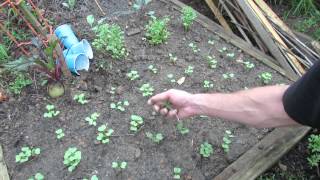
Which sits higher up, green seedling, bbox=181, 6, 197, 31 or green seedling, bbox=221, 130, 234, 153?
green seedling, bbox=181, 6, 197, 31

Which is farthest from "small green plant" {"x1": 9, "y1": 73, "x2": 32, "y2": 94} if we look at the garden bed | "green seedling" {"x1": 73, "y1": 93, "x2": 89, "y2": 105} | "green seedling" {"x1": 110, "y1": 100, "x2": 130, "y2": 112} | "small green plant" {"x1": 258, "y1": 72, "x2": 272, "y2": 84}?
"small green plant" {"x1": 258, "y1": 72, "x2": 272, "y2": 84}

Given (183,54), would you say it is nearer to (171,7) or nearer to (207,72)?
(207,72)

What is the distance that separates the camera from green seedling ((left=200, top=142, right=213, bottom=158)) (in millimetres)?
2895

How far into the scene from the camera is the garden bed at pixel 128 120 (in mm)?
2859

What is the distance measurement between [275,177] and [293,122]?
3.27ft

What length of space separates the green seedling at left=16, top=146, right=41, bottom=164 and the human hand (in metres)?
1.04

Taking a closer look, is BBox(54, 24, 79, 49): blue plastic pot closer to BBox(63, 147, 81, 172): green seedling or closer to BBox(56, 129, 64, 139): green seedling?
BBox(56, 129, 64, 139): green seedling

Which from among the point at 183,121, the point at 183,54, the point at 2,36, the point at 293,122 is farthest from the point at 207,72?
the point at 2,36

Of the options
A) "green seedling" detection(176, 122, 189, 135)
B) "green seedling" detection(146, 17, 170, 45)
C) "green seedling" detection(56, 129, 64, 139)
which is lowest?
"green seedling" detection(176, 122, 189, 135)

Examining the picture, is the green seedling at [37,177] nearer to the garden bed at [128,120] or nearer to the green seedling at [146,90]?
the garden bed at [128,120]

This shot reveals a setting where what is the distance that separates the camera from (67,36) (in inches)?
140

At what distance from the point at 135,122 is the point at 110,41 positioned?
2.72 feet

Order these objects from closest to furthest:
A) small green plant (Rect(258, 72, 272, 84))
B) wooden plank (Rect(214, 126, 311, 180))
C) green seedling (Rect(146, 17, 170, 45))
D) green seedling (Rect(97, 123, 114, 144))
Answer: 1. wooden plank (Rect(214, 126, 311, 180))
2. green seedling (Rect(97, 123, 114, 144))
3. small green plant (Rect(258, 72, 272, 84))
4. green seedling (Rect(146, 17, 170, 45))

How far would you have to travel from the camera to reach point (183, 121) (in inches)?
123
